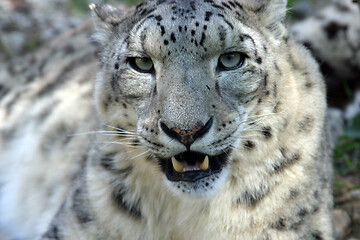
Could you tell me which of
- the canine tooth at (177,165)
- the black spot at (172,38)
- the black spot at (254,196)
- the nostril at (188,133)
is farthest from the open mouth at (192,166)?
the black spot at (172,38)

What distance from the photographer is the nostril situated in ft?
9.30

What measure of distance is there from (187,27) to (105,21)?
Result: 30.2 inches

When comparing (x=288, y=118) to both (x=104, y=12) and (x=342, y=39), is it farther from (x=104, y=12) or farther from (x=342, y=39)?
(x=342, y=39)

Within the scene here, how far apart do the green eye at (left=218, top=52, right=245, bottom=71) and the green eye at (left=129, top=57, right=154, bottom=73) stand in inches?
14.7

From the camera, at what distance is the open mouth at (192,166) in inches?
120

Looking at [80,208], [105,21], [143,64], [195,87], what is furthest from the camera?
[80,208]

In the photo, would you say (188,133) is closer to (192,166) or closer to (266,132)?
(192,166)

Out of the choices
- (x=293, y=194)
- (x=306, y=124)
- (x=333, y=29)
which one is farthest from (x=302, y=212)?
(x=333, y=29)

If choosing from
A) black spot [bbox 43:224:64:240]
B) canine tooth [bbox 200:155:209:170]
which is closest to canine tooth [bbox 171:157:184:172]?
canine tooth [bbox 200:155:209:170]

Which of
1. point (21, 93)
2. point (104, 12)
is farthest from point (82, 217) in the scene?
point (21, 93)

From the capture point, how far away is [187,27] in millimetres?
3072

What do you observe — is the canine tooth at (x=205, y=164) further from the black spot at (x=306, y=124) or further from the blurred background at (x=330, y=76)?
the blurred background at (x=330, y=76)

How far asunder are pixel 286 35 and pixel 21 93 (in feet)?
10.3

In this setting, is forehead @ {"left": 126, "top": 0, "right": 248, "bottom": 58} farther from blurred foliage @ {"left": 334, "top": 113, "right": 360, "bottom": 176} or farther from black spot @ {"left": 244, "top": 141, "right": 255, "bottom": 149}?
blurred foliage @ {"left": 334, "top": 113, "right": 360, "bottom": 176}
